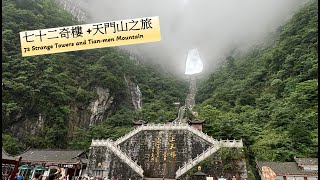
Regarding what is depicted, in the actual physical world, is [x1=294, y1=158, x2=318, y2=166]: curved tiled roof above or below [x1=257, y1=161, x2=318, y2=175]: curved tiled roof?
above

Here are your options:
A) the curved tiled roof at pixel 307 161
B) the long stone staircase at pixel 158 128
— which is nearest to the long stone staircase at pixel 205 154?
the long stone staircase at pixel 158 128

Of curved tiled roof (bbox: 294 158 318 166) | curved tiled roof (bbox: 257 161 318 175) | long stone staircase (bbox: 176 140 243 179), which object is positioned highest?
long stone staircase (bbox: 176 140 243 179)

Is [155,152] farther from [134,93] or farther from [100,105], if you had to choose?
[134,93]

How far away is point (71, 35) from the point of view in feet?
25.3

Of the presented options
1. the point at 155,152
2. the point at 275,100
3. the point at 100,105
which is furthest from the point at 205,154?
the point at 100,105

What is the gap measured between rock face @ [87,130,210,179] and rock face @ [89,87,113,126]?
14499mm

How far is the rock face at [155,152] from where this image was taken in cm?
2073

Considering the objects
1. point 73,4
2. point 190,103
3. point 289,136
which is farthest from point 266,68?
point 73,4

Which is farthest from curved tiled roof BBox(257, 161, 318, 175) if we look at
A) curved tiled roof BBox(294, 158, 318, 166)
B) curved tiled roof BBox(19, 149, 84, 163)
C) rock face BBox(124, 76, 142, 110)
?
rock face BBox(124, 76, 142, 110)

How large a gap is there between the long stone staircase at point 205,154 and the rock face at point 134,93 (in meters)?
24.5

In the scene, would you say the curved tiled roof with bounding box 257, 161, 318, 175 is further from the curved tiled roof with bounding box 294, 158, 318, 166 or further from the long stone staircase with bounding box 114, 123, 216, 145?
the long stone staircase with bounding box 114, 123, 216, 145

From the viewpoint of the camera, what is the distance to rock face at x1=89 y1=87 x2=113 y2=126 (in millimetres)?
37066

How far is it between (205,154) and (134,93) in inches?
1099

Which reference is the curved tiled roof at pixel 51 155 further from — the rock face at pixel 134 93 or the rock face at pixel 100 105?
the rock face at pixel 134 93
